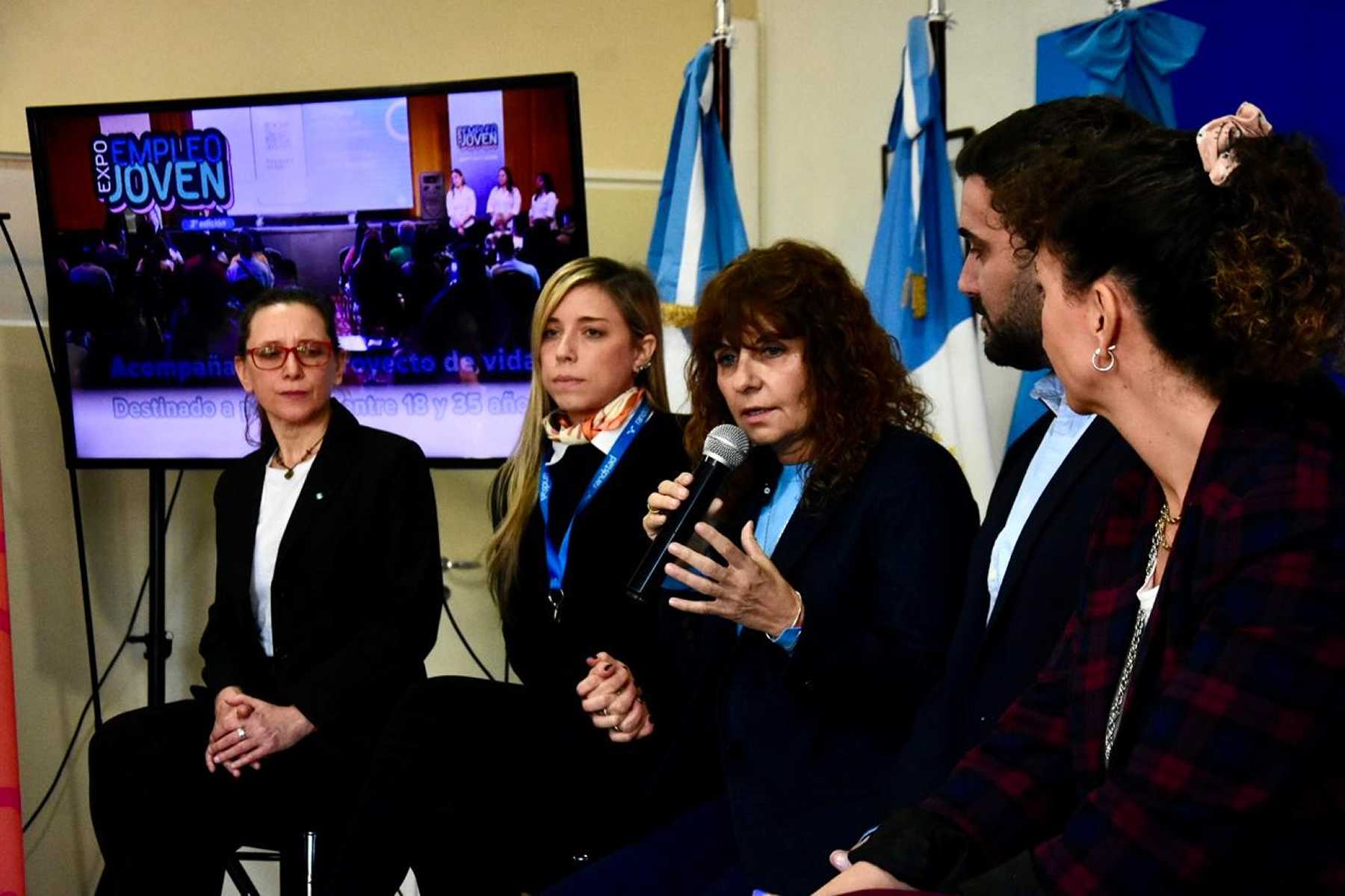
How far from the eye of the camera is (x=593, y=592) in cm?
262

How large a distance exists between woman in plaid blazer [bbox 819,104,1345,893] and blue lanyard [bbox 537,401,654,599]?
4.31 ft

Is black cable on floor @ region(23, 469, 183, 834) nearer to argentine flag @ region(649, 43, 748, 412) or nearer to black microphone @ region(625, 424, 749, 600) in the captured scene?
argentine flag @ region(649, 43, 748, 412)

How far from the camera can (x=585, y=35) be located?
13.2 feet

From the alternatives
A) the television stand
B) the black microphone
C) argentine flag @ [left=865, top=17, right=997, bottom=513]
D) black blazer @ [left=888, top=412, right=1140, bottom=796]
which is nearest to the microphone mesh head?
the black microphone

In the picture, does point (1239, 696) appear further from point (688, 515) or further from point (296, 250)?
point (296, 250)

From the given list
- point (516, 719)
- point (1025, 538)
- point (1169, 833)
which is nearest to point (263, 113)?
point (516, 719)

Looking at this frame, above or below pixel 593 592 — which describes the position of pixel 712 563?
above

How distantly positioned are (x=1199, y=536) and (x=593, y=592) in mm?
1542

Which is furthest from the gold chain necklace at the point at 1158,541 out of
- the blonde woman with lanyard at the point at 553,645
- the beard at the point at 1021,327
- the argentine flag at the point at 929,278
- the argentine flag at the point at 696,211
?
the argentine flag at the point at 696,211

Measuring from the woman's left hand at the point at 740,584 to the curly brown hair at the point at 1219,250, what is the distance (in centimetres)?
67

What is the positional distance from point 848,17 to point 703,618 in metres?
2.56

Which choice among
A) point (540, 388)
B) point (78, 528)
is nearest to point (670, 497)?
point (540, 388)

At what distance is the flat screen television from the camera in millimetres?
3295

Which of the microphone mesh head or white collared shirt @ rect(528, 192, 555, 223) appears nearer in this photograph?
the microphone mesh head
